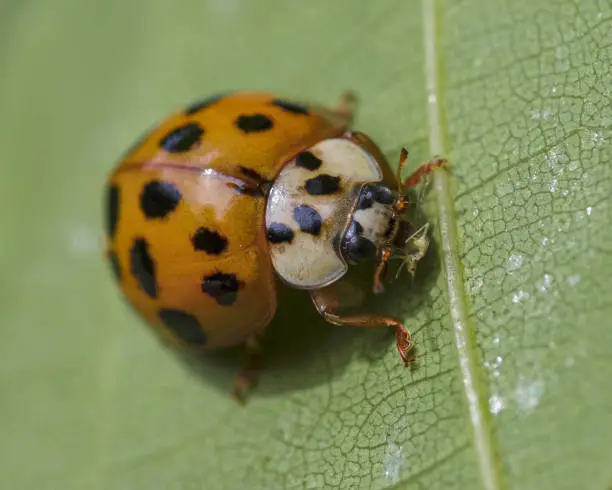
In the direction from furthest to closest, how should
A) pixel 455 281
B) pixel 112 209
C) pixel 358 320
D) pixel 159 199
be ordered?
pixel 112 209, pixel 159 199, pixel 358 320, pixel 455 281

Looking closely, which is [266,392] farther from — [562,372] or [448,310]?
[562,372]

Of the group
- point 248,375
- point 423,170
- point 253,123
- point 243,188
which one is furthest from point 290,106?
point 248,375

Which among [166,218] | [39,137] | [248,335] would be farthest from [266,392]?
[39,137]

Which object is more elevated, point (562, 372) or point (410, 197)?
point (410, 197)

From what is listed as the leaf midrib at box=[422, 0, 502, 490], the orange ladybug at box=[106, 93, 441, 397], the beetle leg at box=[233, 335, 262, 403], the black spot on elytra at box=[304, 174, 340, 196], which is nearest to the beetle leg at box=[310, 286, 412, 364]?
the orange ladybug at box=[106, 93, 441, 397]

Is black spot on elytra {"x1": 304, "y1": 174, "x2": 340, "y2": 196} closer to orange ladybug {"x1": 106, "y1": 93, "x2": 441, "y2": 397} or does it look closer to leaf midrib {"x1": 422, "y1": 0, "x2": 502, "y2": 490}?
orange ladybug {"x1": 106, "y1": 93, "x2": 441, "y2": 397}

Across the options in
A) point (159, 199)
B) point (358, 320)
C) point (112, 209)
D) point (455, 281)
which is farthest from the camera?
point (112, 209)

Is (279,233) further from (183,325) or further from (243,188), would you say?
(183,325)

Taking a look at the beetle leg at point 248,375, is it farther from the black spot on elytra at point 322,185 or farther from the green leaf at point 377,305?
the black spot on elytra at point 322,185
